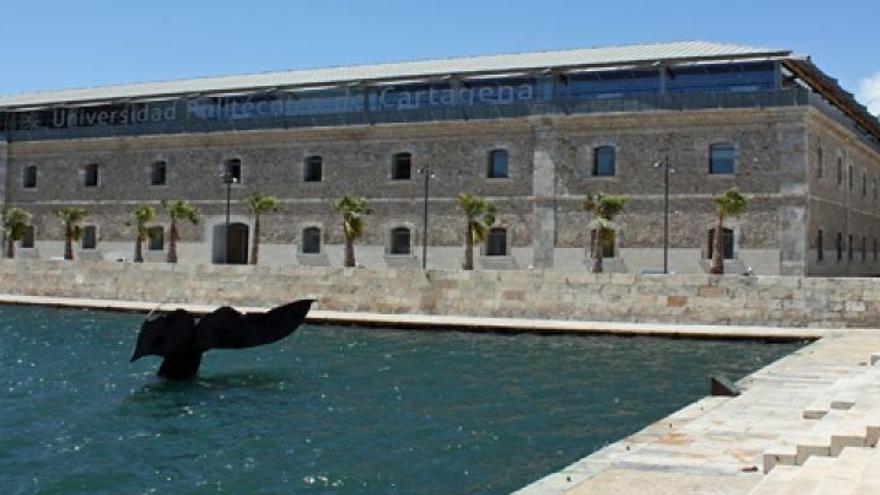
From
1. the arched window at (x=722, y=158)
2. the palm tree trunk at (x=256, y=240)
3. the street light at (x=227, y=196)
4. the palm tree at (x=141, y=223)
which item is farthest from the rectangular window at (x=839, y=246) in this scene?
the palm tree at (x=141, y=223)

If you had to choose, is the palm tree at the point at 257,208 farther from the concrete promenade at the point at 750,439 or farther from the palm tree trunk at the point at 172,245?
the concrete promenade at the point at 750,439

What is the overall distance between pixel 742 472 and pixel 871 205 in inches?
1436

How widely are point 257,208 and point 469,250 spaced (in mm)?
8973

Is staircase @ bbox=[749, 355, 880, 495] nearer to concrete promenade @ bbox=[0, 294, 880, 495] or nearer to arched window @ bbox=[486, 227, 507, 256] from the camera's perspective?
concrete promenade @ bbox=[0, 294, 880, 495]

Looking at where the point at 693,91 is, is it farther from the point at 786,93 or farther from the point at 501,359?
the point at 501,359

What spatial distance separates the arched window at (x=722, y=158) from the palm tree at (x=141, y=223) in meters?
22.3

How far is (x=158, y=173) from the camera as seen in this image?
134 feet

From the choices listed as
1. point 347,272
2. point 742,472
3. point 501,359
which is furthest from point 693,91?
point 742,472

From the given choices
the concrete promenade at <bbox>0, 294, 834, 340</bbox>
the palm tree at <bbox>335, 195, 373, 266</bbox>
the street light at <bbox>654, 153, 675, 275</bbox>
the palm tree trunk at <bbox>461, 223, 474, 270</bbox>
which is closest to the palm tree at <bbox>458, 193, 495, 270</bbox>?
the palm tree trunk at <bbox>461, 223, 474, 270</bbox>

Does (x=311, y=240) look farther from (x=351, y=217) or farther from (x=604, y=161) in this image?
(x=604, y=161)

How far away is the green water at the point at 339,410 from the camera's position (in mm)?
9328

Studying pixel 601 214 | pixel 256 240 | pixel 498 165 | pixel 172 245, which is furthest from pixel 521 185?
pixel 172 245

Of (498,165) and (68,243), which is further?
(68,243)

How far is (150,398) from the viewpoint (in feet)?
46.3
